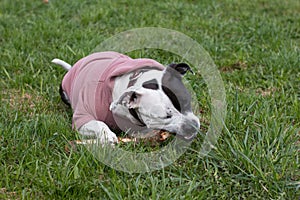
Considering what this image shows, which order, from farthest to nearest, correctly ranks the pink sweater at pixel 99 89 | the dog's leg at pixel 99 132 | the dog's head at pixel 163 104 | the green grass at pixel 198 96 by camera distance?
1. the pink sweater at pixel 99 89
2. the dog's leg at pixel 99 132
3. the dog's head at pixel 163 104
4. the green grass at pixel 198 96

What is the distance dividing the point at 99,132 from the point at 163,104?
438mm

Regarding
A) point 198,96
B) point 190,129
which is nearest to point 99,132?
point 190,129

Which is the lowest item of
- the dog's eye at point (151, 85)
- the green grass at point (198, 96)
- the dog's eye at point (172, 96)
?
the green grass at point (198, 96)

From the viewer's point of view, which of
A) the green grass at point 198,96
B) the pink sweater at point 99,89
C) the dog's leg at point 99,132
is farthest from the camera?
the pink sweater at point 99,89

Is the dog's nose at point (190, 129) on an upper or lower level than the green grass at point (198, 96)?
upper

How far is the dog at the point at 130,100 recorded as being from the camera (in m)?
2.79

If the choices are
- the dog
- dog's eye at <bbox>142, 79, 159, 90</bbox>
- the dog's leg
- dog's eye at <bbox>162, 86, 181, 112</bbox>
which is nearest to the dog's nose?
the dog

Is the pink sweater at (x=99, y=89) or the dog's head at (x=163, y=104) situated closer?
the dog's head at (x=163, y=104)

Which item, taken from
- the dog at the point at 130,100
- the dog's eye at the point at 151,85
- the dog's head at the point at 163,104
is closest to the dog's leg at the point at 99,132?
the dog at the point at 130,100

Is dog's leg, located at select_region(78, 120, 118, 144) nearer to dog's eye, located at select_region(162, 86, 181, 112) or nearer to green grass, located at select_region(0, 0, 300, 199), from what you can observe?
green grass, located at select_region(0, 0, 300, 199)

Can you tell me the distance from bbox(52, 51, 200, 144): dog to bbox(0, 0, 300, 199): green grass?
0.51 feet

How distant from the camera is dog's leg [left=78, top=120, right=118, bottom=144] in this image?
289cm

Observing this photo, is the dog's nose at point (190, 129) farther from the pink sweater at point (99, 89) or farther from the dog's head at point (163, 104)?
the pink sweater at point (99, 89)

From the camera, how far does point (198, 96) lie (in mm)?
3584
